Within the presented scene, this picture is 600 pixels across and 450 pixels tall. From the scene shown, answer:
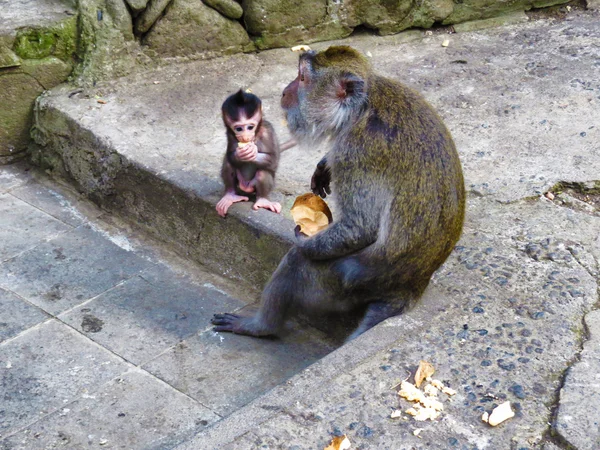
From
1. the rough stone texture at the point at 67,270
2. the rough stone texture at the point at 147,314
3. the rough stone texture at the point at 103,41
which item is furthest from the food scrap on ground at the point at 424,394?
the rough stone texture at the point at 103,41

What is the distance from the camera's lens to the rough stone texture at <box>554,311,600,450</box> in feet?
11.3

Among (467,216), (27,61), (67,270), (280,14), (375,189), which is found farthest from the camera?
(280,14)

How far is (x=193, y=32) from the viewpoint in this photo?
267 inches

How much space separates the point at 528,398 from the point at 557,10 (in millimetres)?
4997

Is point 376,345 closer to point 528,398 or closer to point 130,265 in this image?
point 528,398

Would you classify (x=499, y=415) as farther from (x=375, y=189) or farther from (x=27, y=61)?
(x=27, y=61)

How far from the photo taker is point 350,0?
7227 millimetres

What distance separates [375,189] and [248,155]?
126cm

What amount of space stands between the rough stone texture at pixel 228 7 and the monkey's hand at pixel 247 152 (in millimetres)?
2019

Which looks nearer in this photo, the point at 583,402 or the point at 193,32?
the point at 583,402

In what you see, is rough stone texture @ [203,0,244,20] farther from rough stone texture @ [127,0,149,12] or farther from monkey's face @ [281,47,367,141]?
monkey's face @ [281,47,367,141]

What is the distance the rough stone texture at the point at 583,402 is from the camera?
3.43 metres

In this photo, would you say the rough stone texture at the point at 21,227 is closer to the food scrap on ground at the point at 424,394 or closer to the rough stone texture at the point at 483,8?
the food scrap on ground at the point at 424,394

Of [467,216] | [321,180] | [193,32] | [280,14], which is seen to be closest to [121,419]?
[321,180]
